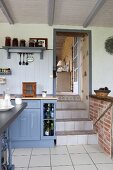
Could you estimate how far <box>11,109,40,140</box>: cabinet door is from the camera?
3.81 meters

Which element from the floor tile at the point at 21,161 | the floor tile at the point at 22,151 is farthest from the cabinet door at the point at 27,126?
the floor tile at the point at 21,161

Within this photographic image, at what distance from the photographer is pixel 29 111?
386cm

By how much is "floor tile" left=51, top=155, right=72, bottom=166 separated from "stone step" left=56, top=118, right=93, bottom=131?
0.95 metres

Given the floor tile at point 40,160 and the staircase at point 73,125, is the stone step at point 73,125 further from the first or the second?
the floor tile at point 40,160

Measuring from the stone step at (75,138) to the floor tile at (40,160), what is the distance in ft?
2.17

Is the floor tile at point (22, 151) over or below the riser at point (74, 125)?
below

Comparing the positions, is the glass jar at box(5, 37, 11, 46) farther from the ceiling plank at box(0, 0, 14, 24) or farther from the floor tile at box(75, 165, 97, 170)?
the floor tile at box(75, 165, 97, 170)

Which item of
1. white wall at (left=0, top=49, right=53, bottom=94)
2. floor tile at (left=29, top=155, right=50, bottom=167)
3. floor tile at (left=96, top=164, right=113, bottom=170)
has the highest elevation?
white wall at (left=0, top=49, right=53, bottom=94)

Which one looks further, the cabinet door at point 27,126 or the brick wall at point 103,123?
the cabinet door at point 27,126

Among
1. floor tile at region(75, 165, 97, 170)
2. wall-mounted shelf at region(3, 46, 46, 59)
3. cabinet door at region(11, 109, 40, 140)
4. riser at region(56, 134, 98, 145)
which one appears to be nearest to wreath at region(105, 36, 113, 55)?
wall-mounted shelf at region(3, 46, 46, 59)

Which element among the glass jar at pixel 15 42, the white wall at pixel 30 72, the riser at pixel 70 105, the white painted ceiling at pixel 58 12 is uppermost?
the white painted ceiling at pixel 58 12

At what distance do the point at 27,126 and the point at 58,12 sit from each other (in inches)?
90.3

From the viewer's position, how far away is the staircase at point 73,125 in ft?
13.0

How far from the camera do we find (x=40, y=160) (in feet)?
10.4
